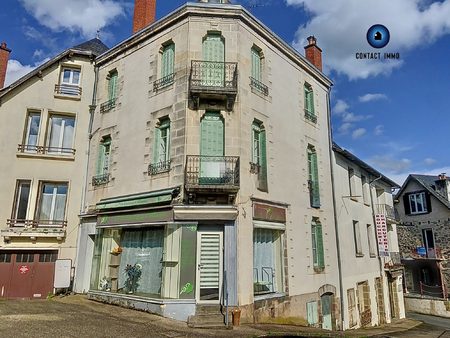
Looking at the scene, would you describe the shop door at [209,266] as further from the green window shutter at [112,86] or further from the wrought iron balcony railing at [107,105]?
the green window shutter at [112,86]

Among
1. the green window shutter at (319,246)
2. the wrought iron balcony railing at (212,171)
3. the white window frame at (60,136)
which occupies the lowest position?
the green window shutter at (319,246)

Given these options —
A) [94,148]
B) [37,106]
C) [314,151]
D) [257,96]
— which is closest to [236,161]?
[257,96]

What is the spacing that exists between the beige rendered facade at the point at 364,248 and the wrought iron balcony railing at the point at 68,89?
12327mm

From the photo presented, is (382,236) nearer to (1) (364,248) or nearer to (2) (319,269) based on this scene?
(1) (364,248)

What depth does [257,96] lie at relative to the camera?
12242mm

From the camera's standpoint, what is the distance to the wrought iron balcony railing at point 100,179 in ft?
44.4

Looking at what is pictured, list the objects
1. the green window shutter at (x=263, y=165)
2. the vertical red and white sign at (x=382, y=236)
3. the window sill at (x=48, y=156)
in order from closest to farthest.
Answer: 1. the green window shutter at (x=263, y=165)
2. the window sill at (x=48, y=156)
3. the vertical red and white sign at (x=382, y=236)

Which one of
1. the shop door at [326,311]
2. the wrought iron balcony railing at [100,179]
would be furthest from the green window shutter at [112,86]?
the shop door at [326,311]

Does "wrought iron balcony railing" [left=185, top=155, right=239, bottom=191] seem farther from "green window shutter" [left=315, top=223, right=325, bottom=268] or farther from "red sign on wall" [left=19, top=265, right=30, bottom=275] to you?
"red sign on wall" [left=19, top=265, right=30, bottom=275]

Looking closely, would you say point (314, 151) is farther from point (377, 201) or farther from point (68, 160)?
point (68, 160)

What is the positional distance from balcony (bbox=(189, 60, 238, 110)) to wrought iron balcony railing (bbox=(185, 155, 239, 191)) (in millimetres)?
1828

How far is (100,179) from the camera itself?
13.8 meters

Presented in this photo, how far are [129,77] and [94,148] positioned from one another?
334 cm

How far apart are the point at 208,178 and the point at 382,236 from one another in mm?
13612
